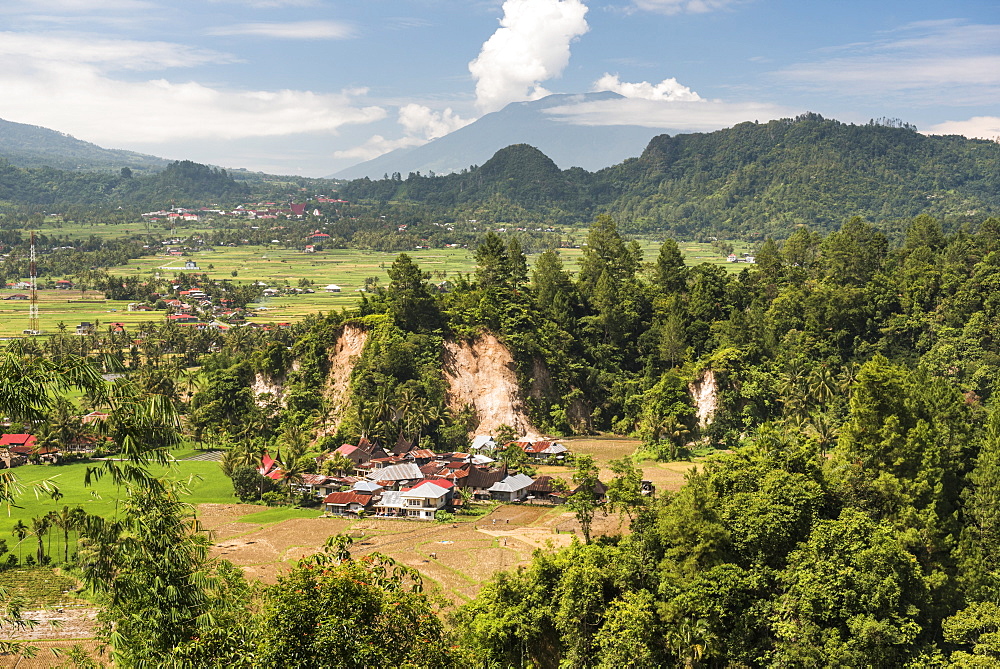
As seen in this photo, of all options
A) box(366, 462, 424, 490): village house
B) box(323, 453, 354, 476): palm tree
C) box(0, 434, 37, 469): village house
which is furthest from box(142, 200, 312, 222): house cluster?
box(366, 462, 424, 490): village house

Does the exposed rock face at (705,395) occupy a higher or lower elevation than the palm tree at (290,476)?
higher

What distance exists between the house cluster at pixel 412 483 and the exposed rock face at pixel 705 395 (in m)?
15.7

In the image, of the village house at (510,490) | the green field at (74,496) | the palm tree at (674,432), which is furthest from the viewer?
the palm tree at (674,432)

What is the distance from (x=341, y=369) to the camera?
55594 millimetres

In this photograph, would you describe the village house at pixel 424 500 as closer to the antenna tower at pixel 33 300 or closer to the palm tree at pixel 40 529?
the palm tree at pixel 40 529

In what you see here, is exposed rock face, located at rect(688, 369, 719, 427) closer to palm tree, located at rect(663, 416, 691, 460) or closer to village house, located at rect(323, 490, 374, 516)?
palm tree, located at rect(663, 416, 691, 460)

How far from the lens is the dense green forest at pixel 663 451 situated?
1126 cm

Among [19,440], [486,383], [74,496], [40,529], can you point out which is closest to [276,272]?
[19,440]

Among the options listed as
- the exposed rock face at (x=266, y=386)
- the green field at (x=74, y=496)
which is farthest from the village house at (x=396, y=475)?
the exposed rock face at (x=266, y=386)

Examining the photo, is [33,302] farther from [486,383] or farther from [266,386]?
[486,383]

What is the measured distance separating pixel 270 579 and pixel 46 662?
802 cm

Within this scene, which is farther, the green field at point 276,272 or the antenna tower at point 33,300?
the green field at point 276,272

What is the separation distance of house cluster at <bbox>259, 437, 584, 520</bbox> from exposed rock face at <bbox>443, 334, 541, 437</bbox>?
5.52 meters

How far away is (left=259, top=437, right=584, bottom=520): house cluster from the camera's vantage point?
137 ft
